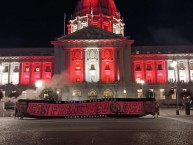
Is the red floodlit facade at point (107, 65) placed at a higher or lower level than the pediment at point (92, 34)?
lower

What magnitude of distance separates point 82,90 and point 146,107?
40406mm

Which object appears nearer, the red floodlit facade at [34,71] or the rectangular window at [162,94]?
the rectangular window at [162,94]

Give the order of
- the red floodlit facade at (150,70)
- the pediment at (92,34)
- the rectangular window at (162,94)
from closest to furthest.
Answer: the pediment at (92,34)
the rectangular window at (162,94)
the red floodlit facade at (150,70)

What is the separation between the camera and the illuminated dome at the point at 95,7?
85938mm

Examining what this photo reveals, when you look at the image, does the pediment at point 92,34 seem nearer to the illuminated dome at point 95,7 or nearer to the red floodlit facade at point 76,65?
the red floodlit facade at point 76,65

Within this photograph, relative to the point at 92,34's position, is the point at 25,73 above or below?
below

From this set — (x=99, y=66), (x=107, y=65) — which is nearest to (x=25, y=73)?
(x=99, y=66)

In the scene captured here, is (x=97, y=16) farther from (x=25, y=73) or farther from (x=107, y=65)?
(x=25, y=73)

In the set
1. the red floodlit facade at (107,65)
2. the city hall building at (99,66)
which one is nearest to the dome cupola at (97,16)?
the city hall building at (99,66)

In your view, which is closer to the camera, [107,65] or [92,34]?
[107,65]

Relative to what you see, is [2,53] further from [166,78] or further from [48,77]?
[166,78]

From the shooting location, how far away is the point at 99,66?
71688 millimetres

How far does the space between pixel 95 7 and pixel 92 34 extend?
17.0 meters

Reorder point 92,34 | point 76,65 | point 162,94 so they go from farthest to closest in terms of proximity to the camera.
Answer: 1. point 162,94
2. point 76,65
3. point 92,34
